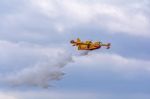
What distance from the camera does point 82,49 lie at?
427ft

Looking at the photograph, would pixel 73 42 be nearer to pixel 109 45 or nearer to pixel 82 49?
pixel 82 49

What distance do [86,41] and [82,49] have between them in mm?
5276

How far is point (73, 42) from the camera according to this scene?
134 m

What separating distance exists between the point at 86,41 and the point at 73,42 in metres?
5.53

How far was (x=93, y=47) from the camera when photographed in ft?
429

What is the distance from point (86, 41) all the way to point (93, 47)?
4.76 m

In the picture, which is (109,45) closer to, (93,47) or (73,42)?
(93,47)

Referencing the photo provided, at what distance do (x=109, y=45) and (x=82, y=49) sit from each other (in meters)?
11.7

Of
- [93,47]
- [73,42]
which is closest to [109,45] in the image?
[93,47]

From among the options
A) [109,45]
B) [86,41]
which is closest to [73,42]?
[86,41]

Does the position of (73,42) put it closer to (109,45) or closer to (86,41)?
(86,41)

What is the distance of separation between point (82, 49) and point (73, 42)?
5913 millimetres

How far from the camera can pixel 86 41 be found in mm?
133625
